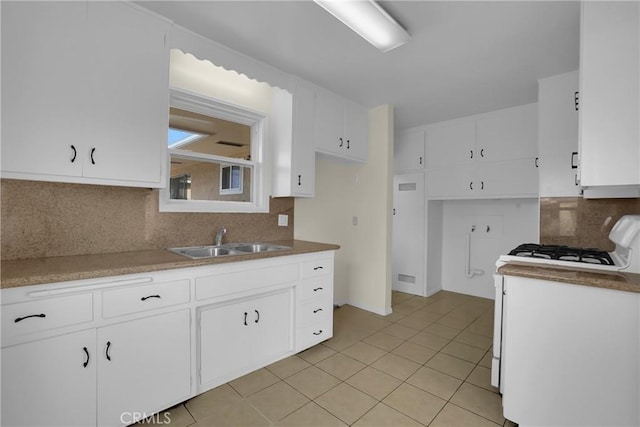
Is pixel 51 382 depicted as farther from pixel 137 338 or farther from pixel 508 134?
pixel 508 134

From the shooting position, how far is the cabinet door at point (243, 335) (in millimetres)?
1891

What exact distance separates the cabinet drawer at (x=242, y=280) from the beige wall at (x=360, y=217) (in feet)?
3.29

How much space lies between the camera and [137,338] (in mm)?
1573

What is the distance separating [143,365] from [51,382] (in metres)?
0.37

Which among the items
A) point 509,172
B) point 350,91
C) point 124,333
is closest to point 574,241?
point 509,172

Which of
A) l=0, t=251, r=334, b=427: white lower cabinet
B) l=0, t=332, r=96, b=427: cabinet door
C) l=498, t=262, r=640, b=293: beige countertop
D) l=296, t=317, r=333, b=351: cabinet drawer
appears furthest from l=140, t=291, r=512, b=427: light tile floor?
l=498, t=262, r=640, b=293: beige countertop

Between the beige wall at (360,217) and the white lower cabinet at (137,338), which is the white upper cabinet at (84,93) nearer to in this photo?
the white lower cabinet at (137,338)

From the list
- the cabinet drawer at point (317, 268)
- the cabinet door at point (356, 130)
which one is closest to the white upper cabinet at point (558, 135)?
the cabinet door at point (356, 130)

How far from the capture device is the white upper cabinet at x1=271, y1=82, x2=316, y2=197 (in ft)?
8.89

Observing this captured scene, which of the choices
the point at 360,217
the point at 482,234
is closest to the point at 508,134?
the point at 482,234

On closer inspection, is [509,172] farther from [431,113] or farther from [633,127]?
[633,127]

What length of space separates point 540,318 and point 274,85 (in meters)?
2.49

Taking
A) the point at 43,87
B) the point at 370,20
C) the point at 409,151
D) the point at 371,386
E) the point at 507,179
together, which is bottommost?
the point at 371,386

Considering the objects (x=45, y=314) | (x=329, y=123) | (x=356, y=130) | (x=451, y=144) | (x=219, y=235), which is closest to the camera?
(x=45, y=314)
